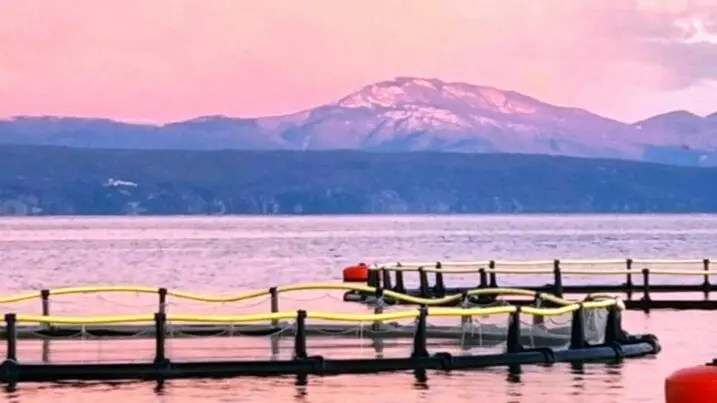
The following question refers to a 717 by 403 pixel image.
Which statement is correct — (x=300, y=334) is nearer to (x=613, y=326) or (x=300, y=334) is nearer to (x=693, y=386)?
(x=613, y=326)

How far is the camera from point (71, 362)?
103 feet

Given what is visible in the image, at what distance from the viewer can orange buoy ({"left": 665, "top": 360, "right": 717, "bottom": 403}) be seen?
815 inches

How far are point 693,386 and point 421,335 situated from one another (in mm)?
9140

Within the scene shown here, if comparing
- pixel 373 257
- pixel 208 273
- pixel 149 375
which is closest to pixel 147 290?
pixel 149 375

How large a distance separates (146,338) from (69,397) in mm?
10048

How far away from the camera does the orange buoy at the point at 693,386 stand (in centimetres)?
2070

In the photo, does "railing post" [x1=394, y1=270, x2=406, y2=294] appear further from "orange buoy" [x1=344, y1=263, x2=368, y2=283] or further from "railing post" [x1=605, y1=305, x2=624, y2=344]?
"railing post" [x1=605, y1=305, x2=624, y2=344]

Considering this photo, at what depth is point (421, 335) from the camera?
96.9 ft

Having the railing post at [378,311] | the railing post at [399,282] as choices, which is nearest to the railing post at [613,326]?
the railing post at [378,311]

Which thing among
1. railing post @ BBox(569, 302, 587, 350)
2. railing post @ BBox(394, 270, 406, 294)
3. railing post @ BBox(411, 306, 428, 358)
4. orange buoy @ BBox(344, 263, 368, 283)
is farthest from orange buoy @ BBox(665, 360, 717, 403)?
orange buoy @ BBox(344, 263, 368, 283)

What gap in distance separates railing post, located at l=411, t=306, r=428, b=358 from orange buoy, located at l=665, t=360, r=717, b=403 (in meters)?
8.36

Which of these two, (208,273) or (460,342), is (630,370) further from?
(208,273)

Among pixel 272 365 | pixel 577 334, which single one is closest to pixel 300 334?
pixel 272 365

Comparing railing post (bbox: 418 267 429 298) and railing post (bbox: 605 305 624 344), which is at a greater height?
railing post (bbox: 418 267 429 298)
